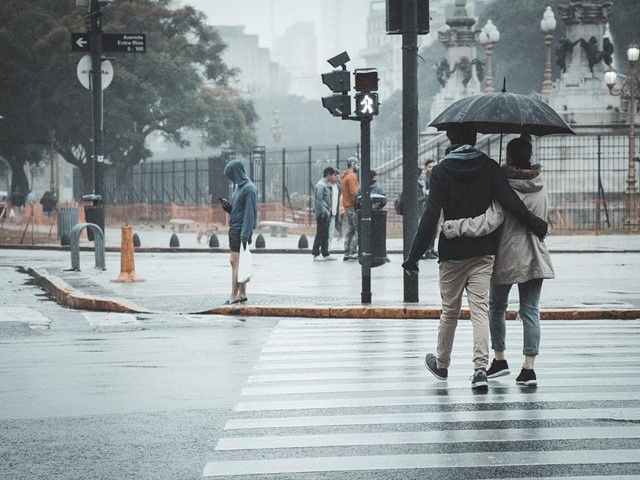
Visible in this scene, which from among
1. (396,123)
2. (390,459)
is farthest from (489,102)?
(396,123)

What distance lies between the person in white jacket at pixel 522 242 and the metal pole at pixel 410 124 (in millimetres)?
5671

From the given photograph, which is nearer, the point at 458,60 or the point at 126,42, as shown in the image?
the point at 126,42

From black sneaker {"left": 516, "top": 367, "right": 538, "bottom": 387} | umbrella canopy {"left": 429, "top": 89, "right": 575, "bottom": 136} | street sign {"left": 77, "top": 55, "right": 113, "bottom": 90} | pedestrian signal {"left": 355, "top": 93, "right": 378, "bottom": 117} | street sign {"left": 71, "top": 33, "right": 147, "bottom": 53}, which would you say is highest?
street sign {"left": 71, "top": 33, "right": 147, "bottom": 53}

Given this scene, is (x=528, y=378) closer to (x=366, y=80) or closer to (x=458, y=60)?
(x=366, y=80)

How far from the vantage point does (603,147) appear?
47844 millimetres

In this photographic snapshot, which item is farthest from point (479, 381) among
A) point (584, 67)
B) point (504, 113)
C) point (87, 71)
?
point (584, 67)

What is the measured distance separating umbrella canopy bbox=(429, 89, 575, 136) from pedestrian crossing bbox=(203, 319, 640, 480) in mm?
1871

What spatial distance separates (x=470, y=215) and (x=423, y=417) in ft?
5.80

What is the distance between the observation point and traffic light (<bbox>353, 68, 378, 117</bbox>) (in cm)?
1557

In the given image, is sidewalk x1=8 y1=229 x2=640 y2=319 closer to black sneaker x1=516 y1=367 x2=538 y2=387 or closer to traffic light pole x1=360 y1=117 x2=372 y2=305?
traffic light pole x1=360 y1=117 x2=372 y2=305

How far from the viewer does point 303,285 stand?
19.2m

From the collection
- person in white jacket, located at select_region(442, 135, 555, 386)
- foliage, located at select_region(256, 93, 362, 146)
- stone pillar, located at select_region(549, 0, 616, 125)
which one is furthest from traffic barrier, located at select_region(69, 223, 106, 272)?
foliage, located at select_region(256, 93, 362, 146)

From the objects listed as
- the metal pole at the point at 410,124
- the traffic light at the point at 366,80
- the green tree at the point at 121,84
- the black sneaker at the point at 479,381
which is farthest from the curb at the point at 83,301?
the green tree at the point at 121,84

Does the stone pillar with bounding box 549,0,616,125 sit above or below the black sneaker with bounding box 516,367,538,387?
above
